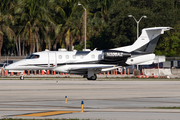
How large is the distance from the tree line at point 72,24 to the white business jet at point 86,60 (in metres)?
32.8

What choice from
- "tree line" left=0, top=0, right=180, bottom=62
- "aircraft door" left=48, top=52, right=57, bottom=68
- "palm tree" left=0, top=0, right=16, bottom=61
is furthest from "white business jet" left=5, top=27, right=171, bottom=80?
"palm tree" left=0, top=0, right=16, bottom=61

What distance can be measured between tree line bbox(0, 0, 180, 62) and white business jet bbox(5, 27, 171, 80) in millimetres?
32786

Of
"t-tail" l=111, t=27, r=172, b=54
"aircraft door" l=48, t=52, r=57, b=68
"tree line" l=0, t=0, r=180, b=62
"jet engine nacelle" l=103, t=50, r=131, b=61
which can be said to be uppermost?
"tree line" l=0, t=0, r=180, b=62

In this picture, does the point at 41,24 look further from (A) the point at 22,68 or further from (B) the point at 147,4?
(A) the point at 22,68

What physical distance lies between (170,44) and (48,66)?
44.1 metres

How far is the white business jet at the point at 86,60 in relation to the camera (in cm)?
3706

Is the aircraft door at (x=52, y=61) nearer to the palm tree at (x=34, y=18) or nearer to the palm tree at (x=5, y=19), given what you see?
the palm tree at (x=34, y=18)

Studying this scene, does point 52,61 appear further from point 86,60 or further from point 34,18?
point 34,18

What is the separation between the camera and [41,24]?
75.1m

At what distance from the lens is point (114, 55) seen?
124 feet

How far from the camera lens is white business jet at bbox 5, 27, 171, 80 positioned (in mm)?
37062

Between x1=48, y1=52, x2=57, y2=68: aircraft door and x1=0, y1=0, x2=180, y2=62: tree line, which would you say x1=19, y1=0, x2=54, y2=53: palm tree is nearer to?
x1=0, y1=0, x2=180, y2=62: tree line

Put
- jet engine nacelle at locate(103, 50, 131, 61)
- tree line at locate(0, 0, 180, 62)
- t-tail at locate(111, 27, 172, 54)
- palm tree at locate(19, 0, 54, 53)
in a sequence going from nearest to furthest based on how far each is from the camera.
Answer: jet engine nacelle at locate(103, 50, 131, 61) < t-tail at locate(111, 27, 172, 54) < palm tree at locate(19, 0, 54, 53) < tree line at locate(0, 0, 180, 62)

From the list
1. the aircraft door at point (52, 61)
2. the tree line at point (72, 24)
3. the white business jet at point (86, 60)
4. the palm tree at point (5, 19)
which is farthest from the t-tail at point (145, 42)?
the palm tree at point (5, 19)
